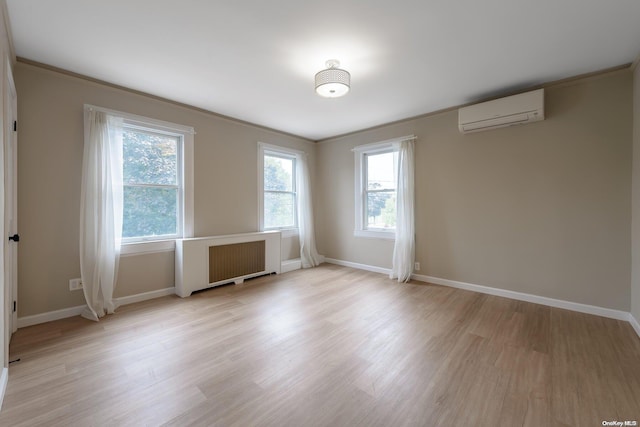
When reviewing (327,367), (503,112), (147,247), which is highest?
(503,112)

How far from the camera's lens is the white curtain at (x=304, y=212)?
200 inches

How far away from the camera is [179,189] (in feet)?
11.9

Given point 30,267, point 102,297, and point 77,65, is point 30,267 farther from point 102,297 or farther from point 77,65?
point 77,65

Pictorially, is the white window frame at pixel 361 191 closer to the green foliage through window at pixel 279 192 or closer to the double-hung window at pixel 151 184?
the green foliage through window at pixel 279 192

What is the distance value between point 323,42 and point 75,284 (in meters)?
3.53

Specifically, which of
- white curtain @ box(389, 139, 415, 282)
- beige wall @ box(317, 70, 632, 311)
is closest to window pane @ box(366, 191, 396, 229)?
white curtain @ box(389, 139, 415, 282)

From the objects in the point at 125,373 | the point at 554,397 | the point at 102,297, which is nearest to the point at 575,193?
the point at 554,397

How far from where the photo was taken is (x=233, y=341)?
232 cm

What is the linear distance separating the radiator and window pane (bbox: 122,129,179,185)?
89 cm

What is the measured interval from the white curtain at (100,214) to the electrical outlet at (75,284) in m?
0.14

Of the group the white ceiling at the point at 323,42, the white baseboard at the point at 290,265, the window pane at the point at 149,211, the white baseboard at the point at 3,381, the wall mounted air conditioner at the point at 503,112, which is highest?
the white ceiling at the point at 323,42

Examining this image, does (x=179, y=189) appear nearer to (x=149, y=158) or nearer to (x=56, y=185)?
(x=149, y=158)

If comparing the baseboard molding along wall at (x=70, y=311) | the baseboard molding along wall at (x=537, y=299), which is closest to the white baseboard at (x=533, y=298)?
the baseboard molding along wall at (x=537, y=299)

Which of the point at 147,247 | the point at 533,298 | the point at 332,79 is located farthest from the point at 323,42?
the point at 533,298
